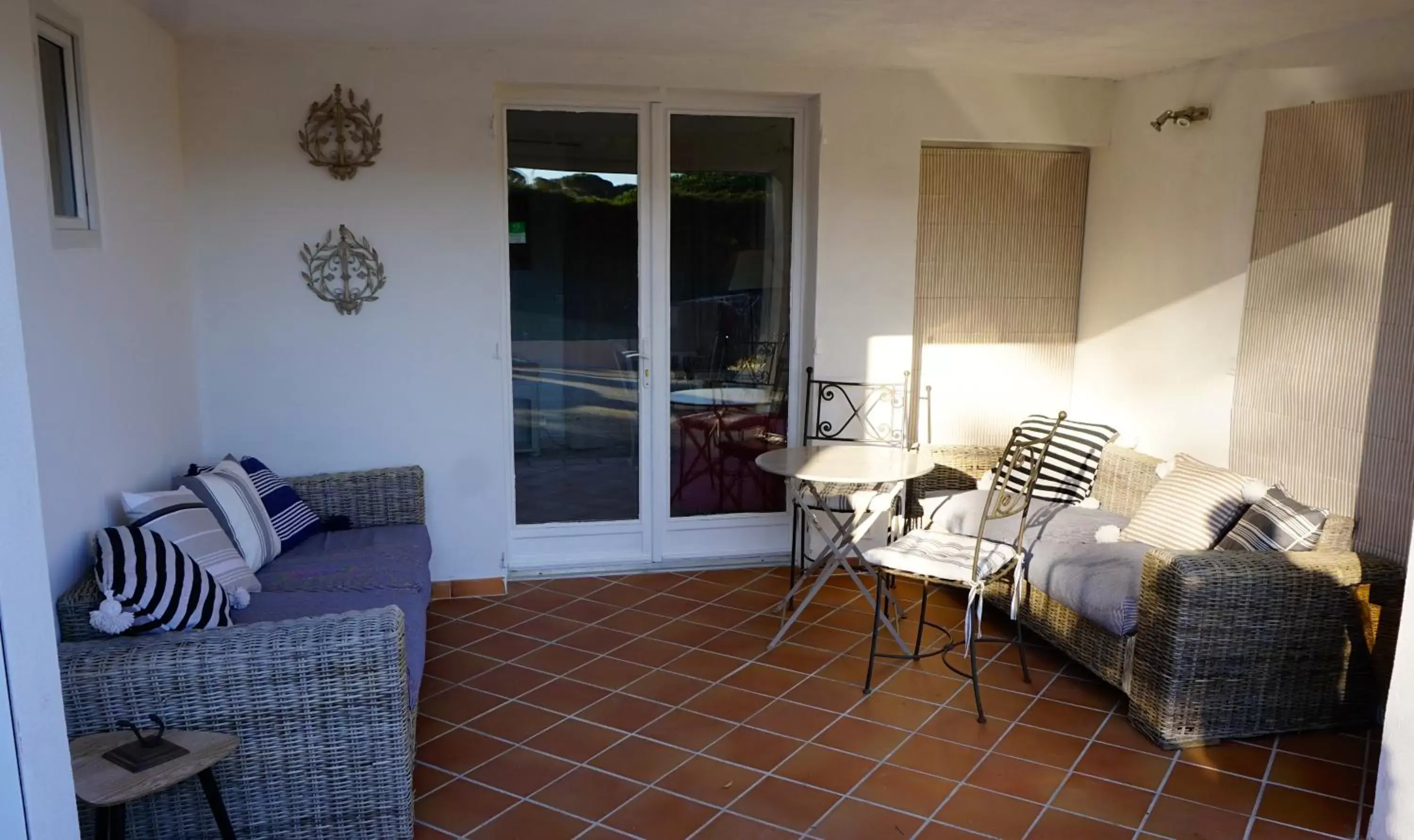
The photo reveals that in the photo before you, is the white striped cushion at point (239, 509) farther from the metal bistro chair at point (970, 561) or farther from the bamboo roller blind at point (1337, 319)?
the bamboo roller blind at point (1337, 319)

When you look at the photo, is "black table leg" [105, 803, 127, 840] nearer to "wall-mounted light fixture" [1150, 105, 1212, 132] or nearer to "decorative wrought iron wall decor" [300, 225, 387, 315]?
"decorative wrought iron wall decor" [300, 225, 387, 315]

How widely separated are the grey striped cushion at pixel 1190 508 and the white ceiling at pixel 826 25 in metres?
1.62

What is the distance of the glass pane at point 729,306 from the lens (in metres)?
4.82

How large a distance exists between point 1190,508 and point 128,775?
338 centimetres

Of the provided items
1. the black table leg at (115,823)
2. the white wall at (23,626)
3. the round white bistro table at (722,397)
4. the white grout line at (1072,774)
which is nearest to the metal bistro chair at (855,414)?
the round white bistro table at (722,397)

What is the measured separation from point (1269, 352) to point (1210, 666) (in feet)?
4.54

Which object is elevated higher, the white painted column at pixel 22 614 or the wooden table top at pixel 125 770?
the white painted column at pixel 22 614

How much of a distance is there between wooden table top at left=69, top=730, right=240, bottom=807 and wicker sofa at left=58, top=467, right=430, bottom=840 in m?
0.08

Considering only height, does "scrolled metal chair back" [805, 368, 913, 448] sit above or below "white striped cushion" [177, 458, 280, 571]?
above

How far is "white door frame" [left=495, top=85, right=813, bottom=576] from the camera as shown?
462 cm

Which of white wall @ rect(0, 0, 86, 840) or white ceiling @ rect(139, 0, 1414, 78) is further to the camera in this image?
white ceiling @ rect(139, 0, 1414, 78)

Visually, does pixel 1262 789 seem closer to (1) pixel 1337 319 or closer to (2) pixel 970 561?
(2) pixel 970 561

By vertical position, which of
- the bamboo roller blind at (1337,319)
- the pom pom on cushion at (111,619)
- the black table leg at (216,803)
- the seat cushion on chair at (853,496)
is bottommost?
the black table leg at (216,803)

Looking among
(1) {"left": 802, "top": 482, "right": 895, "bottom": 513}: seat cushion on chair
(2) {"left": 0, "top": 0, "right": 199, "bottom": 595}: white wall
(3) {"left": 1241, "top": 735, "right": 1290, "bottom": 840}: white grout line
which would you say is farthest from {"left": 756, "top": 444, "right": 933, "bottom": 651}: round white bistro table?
(2) {"left": 0, "top": 0, "right": 199, "bottom": 595}: white wall
